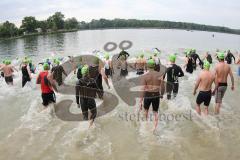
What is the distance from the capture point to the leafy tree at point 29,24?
115 meters

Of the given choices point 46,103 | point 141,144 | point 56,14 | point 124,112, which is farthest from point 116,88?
point 56,14

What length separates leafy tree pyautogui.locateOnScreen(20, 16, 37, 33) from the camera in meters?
115

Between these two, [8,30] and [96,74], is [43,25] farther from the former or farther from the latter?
[96,74]

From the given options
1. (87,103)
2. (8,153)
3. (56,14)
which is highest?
(56,14)

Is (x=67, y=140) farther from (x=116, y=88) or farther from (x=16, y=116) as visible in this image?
(x=116, y=88)

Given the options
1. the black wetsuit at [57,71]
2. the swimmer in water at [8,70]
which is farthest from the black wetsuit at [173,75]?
the swimmer in water at [8,70]

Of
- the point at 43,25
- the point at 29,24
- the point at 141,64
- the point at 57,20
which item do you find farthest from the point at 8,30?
the point at 141,64

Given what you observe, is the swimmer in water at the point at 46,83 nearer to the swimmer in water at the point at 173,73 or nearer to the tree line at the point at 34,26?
the swimmer in water at the point at 173,73

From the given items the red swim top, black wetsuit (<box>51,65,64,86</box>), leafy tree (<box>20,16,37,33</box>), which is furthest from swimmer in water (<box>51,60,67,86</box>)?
leafy tree (<box>20,16,37,33</box>)

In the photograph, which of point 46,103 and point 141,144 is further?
point 46,103

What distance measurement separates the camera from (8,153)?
727 centimetres

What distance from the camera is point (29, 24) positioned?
116 meters

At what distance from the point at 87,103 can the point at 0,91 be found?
788cm

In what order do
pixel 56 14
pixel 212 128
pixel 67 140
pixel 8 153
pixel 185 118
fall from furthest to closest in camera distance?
1. pixel 56 14
2. pixel 185 118
3. pixel 212 128
4. pixel 67 140
5. pixel 8 153
